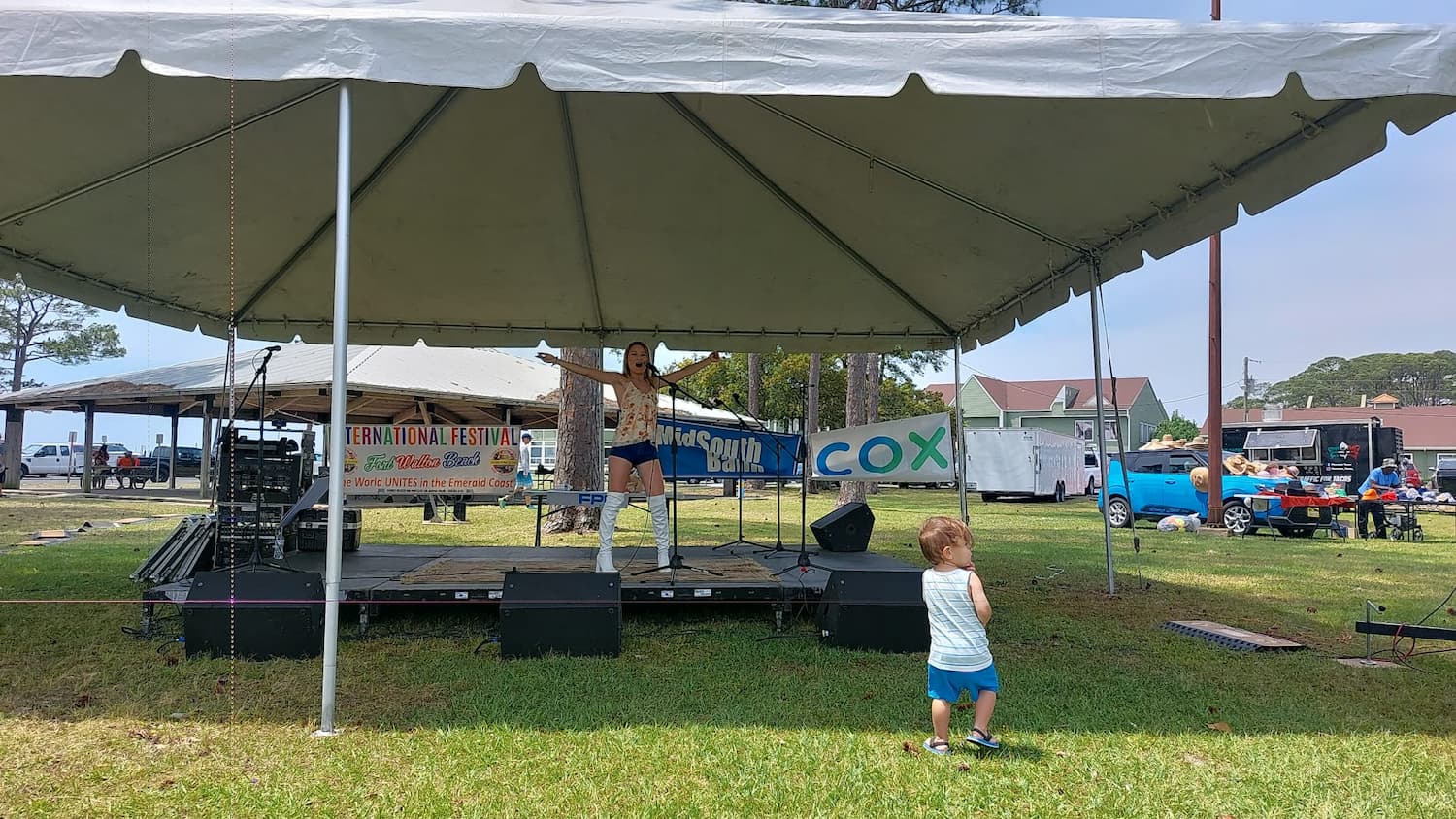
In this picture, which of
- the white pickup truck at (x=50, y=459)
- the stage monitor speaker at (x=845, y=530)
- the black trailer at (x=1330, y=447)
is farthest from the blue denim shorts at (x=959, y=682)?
the white pickup truck at (x=50, y=459)

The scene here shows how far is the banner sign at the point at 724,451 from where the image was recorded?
7996 mm

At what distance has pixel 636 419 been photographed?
5926 mm

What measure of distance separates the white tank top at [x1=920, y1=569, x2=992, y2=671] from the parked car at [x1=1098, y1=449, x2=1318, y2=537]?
12.8 m

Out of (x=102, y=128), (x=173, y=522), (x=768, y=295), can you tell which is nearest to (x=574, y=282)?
(x=768, y=295)

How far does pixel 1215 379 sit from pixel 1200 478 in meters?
1.90

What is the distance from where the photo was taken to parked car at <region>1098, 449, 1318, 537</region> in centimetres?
1466

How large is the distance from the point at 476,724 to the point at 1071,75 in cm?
357

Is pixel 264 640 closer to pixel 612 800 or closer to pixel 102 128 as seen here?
pixel 612 800

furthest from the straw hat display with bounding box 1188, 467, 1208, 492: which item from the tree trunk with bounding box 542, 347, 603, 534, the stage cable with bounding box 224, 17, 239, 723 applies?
the stage cable with bounding box 224, 17, 239, 723

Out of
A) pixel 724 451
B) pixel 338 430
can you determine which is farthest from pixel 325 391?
pixel 338 430

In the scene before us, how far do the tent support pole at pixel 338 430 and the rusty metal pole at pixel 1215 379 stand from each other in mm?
14793

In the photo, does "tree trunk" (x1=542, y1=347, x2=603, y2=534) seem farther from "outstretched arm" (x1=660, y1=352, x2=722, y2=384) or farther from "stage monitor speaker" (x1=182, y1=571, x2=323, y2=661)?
"stage monitor speaker" (x1=182, y1=571, x2=323, y2=661)

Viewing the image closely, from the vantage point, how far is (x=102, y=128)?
4.74 meters

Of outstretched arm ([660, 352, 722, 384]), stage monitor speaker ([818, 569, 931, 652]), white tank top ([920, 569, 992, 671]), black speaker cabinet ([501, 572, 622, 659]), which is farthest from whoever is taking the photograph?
outstretched arm ([660, 352, 722, 384])
